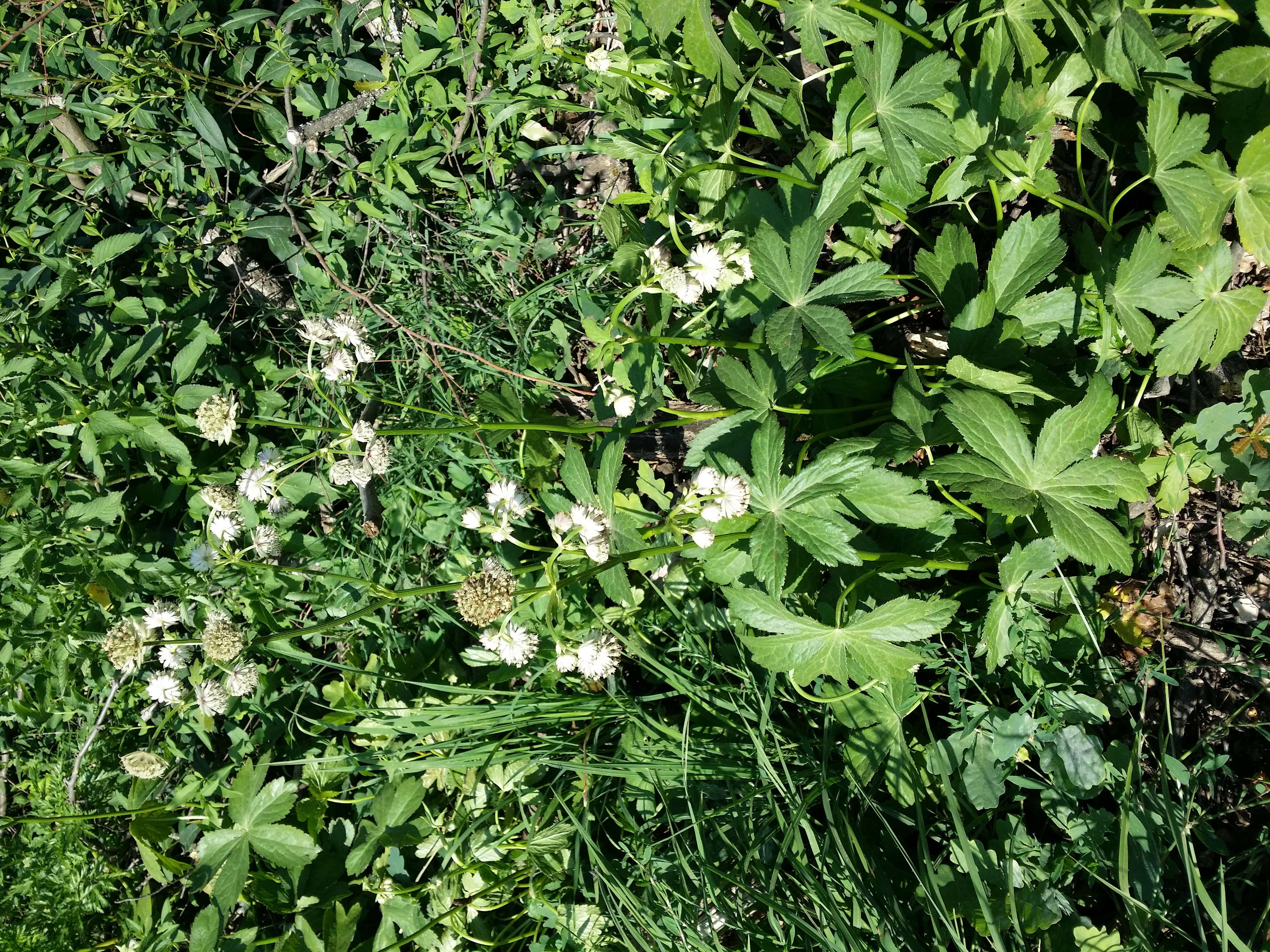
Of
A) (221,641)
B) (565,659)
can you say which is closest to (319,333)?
(221,641)

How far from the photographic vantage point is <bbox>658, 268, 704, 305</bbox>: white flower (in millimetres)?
1906

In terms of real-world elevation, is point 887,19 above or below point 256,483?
above

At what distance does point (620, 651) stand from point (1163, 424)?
1.63 meters

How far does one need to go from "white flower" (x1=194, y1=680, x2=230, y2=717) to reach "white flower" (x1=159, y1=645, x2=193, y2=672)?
0.09 meters

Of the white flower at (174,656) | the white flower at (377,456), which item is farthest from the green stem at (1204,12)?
the white flower at (174,656)

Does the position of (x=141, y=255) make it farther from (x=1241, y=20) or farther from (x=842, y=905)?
(x=1241, y=20)

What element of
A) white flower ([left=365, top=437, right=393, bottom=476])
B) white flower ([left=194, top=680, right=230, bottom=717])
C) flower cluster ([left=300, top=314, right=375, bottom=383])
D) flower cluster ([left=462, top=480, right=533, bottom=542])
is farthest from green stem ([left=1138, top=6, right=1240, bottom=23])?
white flower ([left=194, top=680, right=230, bottom=717])

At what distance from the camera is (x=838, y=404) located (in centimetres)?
215

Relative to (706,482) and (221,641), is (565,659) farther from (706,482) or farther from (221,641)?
(221,641)

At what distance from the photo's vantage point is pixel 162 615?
2182 mm

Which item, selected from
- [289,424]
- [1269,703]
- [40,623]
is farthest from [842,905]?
[40,623]

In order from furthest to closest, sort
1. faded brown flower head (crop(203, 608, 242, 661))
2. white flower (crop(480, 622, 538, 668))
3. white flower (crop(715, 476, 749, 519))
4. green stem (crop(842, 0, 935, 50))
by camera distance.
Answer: faded brown flower head (crop(203, 608, 242, 661)), white flower (crop(480, 622, 538, 668)), green stem (crop(842, 0, 935, 50)), white flower (crop(715, 476, 749, 519))

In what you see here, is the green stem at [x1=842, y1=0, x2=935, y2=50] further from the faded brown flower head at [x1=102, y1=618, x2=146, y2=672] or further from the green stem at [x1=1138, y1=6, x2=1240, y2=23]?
the faded brown flower head at [x1=102, y1=618, x2=146, y2=672]

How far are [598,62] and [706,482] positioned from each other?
4.37ft
